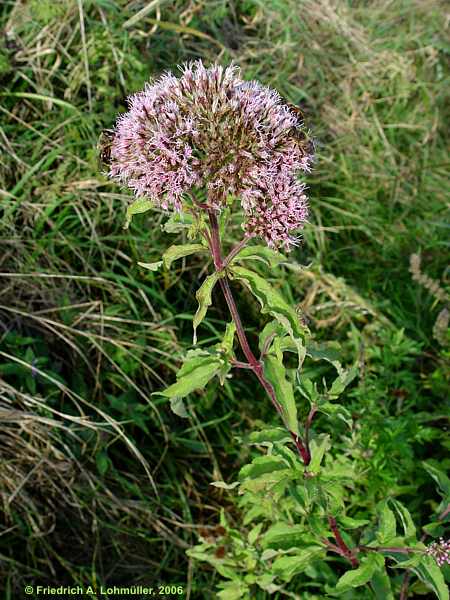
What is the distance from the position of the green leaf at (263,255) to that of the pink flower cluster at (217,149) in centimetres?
3

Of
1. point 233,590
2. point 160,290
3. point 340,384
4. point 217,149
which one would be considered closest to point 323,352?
point 340,384

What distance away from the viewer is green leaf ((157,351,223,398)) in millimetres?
1591

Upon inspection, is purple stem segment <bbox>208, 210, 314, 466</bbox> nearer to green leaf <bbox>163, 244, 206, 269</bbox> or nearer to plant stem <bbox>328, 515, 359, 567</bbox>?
green leaf <bbox>163, 244, 206, 269</bbox>

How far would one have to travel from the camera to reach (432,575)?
169 centimetres

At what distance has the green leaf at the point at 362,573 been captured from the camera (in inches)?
67.6

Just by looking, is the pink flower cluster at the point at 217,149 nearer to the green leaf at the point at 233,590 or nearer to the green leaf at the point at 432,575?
the green leaf at the point at 432,575

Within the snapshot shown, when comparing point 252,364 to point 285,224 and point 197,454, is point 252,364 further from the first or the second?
point 197,454

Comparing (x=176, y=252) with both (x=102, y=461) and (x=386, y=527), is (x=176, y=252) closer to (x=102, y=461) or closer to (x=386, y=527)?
(x=386, y=527)

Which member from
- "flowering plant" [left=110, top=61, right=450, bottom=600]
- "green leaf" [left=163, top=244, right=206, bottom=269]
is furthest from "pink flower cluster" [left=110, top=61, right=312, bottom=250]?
"green leaf" [left=163, top=244, right=206, bottom=269]

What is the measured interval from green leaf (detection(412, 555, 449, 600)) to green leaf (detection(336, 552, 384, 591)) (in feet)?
0.30

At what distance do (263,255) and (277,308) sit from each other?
0.15 m

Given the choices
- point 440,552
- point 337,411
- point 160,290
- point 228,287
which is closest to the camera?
point 228,287

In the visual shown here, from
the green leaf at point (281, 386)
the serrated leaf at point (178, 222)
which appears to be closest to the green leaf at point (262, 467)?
the green leaf at point (281, 386)

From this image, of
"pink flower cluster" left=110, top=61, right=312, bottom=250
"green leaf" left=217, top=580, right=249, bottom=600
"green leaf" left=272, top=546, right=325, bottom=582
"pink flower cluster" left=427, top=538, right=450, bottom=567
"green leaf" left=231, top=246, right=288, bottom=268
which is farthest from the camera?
"green leaf" left=217, top=580, right=249, bottom=600
